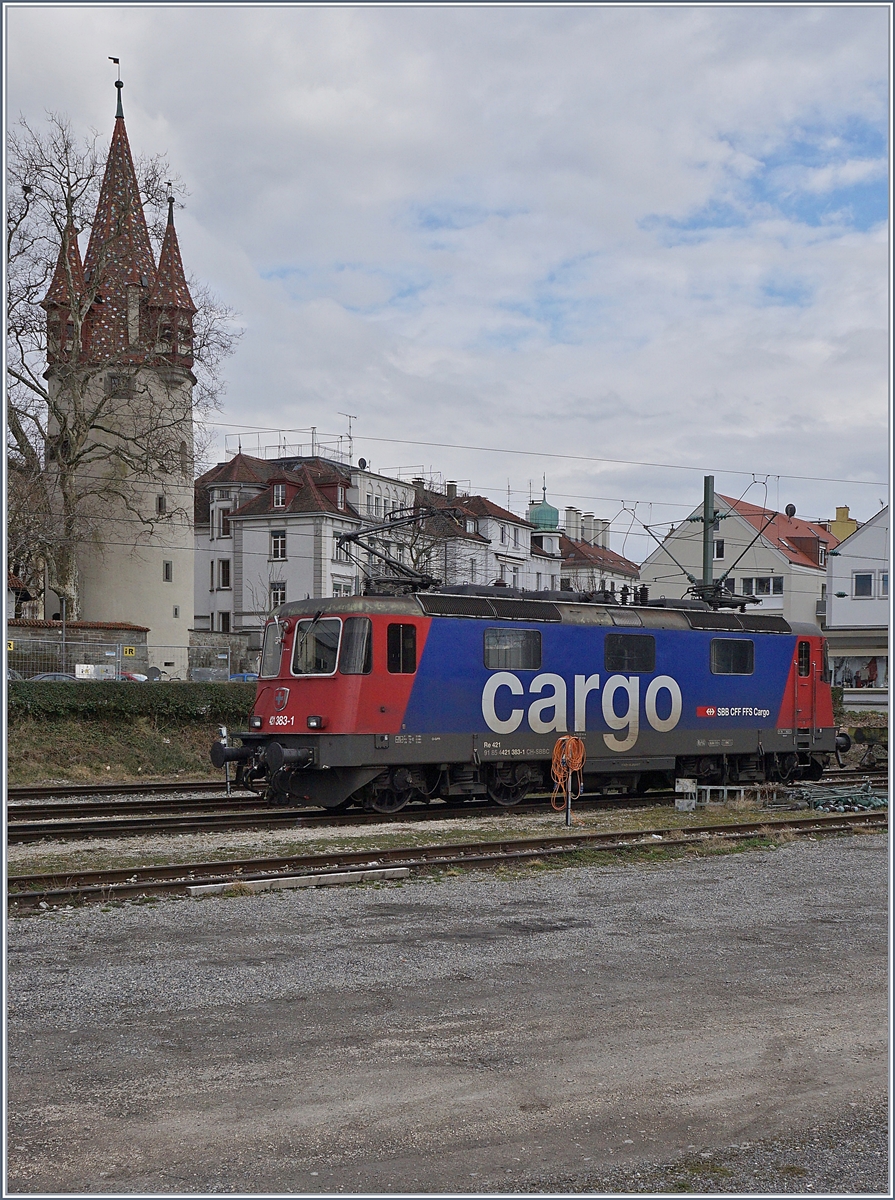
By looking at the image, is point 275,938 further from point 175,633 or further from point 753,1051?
point 175,633

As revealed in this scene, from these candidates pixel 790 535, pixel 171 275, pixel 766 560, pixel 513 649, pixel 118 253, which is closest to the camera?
pixel 513 649

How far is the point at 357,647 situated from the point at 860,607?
4994cm

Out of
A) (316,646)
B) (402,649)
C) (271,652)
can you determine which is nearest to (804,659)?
(402,649)

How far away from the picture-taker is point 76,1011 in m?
7.82

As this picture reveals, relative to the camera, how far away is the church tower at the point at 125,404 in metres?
40.5

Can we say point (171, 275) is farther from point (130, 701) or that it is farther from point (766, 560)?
point (766, 560)

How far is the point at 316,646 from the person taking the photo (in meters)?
18.5

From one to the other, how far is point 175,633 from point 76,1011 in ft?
148

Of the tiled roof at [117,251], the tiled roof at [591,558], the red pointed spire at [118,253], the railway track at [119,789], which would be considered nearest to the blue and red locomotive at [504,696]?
the railway track at [119,789]

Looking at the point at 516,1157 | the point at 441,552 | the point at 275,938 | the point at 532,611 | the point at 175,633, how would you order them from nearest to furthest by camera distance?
the point at 516,1157
the point at 275,938
the point at 532,611
the point at 175,633
the point at 441,552

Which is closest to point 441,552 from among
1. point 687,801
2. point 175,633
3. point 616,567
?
point 175,633

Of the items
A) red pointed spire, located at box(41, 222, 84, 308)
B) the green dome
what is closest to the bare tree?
red pointed spire, located at box(41, 222, 84, 308)

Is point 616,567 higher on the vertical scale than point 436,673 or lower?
higher

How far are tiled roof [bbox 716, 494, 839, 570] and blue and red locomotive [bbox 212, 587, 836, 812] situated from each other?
4581 centimetres
